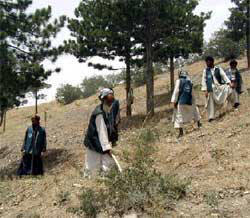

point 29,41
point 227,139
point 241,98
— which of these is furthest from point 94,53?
point 227,139

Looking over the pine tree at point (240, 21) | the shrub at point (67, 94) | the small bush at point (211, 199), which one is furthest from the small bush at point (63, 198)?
the shrub at point (67, 94)

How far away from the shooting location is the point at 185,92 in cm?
945

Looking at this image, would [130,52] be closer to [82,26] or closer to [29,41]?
[82,26]

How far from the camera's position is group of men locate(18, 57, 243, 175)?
6.13m

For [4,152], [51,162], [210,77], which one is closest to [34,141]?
[51,162]

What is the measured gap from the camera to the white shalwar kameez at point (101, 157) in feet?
19.9

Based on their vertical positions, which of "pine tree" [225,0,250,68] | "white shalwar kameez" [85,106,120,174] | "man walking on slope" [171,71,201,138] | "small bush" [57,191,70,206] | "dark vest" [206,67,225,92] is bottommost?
"small bush" [57,191,70,206]

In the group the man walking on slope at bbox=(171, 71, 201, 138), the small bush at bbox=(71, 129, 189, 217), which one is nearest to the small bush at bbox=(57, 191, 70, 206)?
the small bush at bbox=(71, 129, 189, 217)

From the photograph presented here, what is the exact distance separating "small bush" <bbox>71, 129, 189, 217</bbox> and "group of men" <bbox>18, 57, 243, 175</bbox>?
572 mm

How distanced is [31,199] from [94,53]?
11.0 metres

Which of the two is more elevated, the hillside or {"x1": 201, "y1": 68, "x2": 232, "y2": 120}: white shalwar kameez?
{"x1": 201, "y1": 68, "x2": 232, "y2": 120}: white shalwar kameez

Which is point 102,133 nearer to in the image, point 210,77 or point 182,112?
point 182,112

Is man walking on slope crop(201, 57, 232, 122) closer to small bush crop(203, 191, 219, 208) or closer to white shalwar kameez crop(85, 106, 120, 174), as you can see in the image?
white shalwar kameez crop(85, 106, 120, 174)

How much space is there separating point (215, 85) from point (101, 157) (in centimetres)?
467
